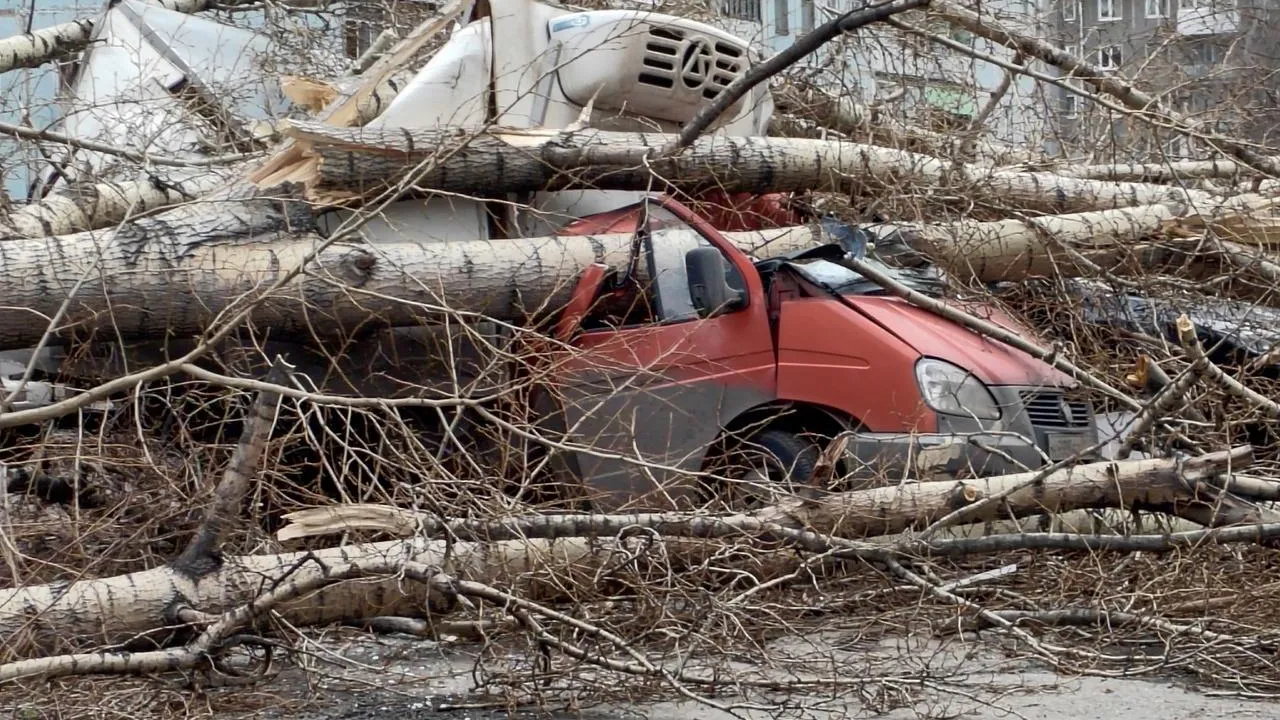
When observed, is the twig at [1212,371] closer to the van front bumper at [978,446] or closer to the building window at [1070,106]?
the van front bumper at [978,446]

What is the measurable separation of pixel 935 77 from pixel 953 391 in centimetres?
423

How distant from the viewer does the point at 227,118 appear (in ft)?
28.4

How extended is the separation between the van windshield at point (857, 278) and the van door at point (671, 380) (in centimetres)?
27

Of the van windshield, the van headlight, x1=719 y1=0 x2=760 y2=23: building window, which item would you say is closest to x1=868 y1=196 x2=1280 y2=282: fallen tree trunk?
the van windshield

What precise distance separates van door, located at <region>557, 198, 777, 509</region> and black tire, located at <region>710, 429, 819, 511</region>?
148 millimetres

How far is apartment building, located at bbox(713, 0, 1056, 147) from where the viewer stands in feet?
29.7

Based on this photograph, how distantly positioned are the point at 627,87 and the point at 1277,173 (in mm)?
3247

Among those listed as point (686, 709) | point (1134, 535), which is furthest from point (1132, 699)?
point (686, 709)

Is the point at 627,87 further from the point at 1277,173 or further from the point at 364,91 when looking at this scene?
the point at 1277,173

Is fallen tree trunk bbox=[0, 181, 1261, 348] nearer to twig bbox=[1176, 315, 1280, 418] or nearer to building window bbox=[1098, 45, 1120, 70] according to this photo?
twig bbox=[1176, 315, 1280, 418]

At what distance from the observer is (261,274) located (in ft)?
20.1

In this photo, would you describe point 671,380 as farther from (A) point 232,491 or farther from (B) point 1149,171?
(B) point 1149,171

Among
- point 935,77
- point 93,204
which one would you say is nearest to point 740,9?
point 935,77

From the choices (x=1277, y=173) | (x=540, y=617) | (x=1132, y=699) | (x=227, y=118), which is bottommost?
(x=1132, y=699)
